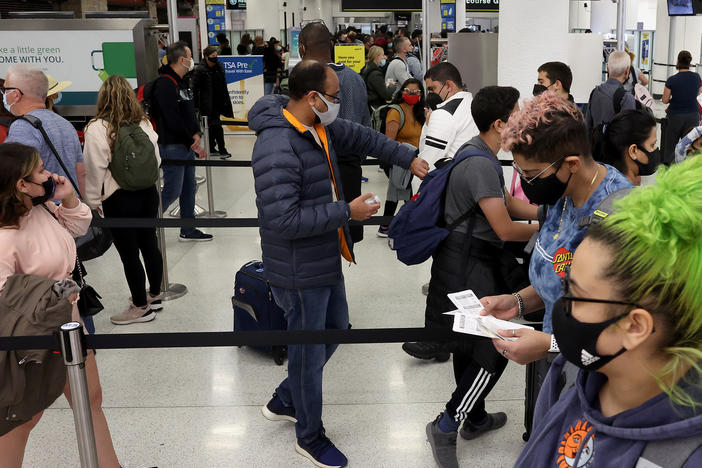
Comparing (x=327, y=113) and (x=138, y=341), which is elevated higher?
(x=327, y=113)

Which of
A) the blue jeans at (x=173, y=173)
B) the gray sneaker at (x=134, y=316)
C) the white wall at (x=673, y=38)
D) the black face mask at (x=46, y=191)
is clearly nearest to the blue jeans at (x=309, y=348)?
the black face mask at (x=46, y=191)

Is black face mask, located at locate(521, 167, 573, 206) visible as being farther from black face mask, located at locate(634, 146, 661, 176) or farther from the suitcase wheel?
the suitcase wheel

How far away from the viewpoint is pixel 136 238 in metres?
5.16

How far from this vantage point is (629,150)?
11.4 ft

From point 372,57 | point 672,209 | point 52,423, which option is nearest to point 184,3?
point 372,57

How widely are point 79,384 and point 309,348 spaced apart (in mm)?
1076

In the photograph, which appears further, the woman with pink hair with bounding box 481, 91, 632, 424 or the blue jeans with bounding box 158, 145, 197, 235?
the blue jeans with bounding box 158, 145, 197, 235

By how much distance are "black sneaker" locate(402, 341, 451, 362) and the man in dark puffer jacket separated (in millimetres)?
1233

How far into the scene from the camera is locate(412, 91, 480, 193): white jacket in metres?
4.83

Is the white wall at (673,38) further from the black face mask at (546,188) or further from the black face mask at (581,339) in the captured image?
the black face mask at (581,339)

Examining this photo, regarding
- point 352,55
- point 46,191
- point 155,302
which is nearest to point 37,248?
point 46,191

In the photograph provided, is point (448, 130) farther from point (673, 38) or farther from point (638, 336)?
point (673, 38)

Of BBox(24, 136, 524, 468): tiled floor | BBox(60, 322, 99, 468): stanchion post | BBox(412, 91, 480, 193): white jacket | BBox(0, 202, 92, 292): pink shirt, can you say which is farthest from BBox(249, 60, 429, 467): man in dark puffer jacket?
BBox(412, 91, 480, 193): white jacket

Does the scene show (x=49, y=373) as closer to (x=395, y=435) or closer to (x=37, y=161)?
(x=37, y=161)
